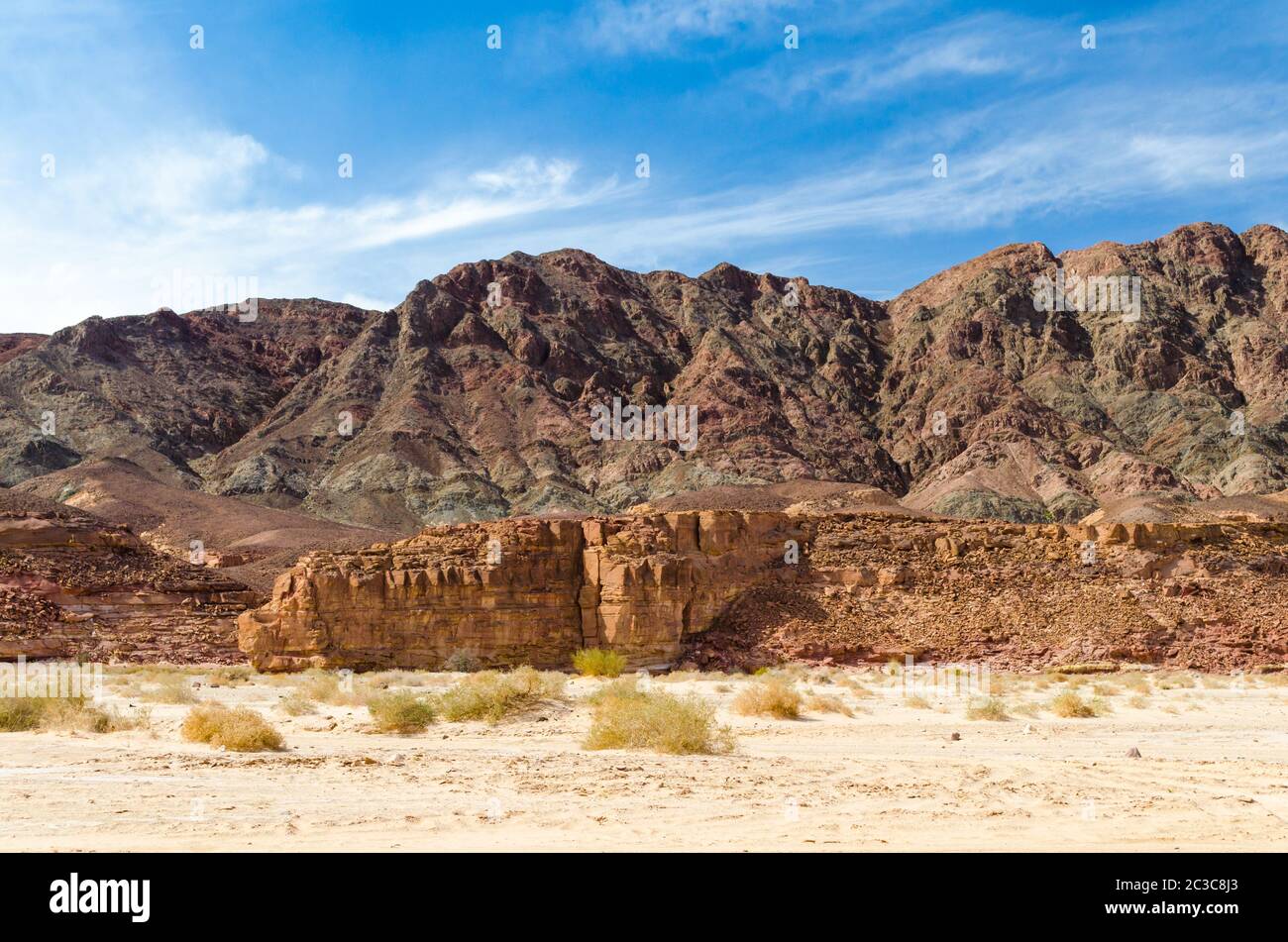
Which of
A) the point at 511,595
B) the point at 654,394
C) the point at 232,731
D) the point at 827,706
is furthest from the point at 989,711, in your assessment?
the point at 654,394

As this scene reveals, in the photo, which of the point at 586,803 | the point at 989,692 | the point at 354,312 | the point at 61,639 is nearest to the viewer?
the point at 586,803

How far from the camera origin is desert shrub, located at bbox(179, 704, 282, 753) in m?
14.8

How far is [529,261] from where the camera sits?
12838cm

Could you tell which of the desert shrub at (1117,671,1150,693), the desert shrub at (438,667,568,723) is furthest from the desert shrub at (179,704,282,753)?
the desert shrub at (1117,671,1150,693)

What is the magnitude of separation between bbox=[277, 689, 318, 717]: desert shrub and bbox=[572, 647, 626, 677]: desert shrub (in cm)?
839

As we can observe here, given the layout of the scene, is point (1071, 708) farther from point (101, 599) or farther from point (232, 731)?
point (101, 599)

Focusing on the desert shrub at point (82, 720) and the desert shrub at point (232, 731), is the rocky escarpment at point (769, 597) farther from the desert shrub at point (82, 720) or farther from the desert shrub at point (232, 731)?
the desert shrub at point (232, 731)

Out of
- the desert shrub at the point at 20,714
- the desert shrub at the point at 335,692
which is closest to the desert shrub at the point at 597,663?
the desert shrub at the point at 335,692
